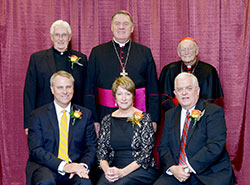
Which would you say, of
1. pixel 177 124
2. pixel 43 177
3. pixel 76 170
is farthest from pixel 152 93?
pixel 43 177

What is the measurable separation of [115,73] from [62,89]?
0.79 meters

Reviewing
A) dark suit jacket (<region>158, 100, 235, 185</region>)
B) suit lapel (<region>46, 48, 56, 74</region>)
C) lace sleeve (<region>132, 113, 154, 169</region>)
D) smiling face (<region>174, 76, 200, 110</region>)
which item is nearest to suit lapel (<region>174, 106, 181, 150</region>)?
dark suit jacket (<region>158, 100, 235, 185</region>)

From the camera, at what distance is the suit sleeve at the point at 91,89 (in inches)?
156

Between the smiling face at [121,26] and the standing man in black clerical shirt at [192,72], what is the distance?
599mm

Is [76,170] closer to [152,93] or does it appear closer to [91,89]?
[91,89]

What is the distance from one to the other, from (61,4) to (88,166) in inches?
90.8

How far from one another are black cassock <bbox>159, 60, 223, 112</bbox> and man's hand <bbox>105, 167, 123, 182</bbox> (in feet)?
3.54

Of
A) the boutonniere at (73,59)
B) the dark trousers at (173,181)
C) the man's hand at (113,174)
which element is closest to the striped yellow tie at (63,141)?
the man's hand at (113,174)

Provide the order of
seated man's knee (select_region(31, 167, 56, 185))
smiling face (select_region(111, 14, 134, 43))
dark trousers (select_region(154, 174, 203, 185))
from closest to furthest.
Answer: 1. seated man's knee (select_region(31, 167, 56, 185))
2. dark trousers (select_region(154, 174, 203, 185))
3. smiling face (select_region(111, 14, 134, 43))

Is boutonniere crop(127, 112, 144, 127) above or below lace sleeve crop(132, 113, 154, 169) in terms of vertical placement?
above

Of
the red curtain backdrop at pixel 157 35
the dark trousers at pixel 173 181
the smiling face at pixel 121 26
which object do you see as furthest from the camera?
the red curtain backdrop at pixel 157 35

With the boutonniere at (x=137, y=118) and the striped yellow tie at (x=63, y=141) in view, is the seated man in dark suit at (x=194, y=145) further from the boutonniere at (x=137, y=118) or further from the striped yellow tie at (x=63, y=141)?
the striped yellow tie at (x=63, y=141)

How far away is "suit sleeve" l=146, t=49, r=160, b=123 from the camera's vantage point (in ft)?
13.1

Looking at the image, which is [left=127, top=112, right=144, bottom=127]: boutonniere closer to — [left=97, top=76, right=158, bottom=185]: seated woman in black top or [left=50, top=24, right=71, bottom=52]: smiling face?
[left=97, top=76, right=158, bottom=185]: seated woman in black top
